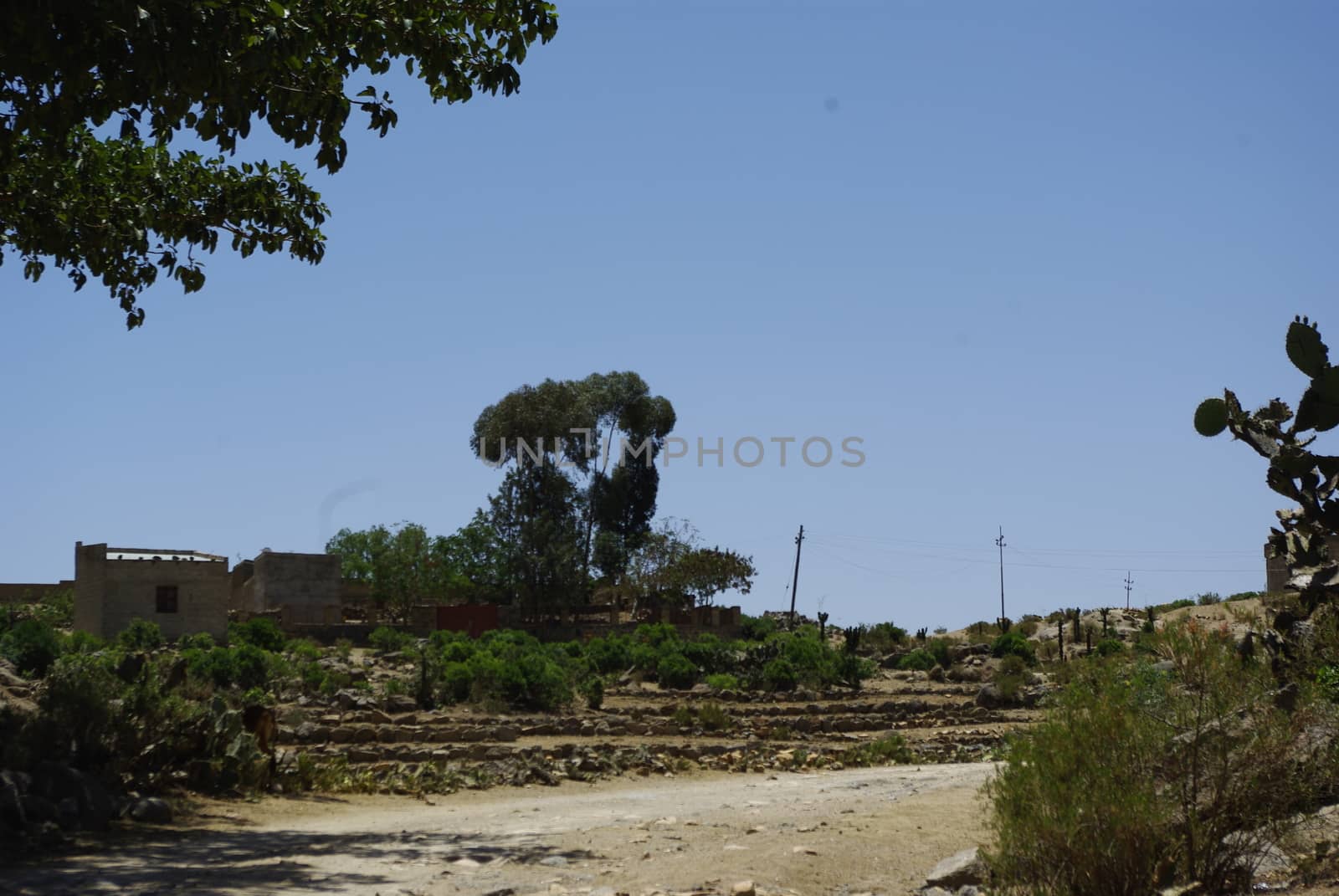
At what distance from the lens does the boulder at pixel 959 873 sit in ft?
29.6

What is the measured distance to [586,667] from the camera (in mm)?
34500

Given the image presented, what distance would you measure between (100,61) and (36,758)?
23.4ft

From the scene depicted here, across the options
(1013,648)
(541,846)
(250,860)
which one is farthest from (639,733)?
(1013,648)

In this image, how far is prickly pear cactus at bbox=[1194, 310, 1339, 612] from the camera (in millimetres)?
11375

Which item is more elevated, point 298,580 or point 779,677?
point 298,580

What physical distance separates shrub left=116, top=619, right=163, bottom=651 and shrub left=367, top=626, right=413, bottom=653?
22.5 feet

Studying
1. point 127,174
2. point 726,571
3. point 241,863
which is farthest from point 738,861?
point 726,571

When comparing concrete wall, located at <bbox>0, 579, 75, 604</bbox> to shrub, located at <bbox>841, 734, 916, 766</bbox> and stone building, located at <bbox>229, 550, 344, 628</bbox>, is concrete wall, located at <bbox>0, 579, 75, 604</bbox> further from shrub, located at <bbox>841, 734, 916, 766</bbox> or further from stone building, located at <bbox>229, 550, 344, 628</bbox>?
shrub, located at <bbox>841, 734, 916, 766</bbox>

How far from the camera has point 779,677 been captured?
34469mm

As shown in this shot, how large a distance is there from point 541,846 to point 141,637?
29939 millimetres

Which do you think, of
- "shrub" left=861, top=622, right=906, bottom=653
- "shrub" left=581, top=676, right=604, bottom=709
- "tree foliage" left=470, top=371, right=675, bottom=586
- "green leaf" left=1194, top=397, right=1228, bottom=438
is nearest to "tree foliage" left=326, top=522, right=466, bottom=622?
"tree foliage" left=470, top=371, right=675, bottom=586

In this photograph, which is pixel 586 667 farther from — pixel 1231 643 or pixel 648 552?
pixel 648 552

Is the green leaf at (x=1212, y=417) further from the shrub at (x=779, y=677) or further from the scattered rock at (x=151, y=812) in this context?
the shrub at (x=779, y=677)

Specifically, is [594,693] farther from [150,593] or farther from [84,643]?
[150,593]
